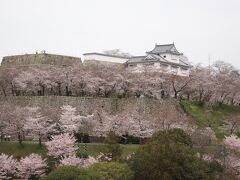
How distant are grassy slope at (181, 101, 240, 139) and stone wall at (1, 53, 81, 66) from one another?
1602cm

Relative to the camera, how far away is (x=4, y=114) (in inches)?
1292

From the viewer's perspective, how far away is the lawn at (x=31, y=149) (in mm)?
30789

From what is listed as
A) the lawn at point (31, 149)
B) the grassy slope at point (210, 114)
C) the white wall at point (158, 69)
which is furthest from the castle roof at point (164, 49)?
the lawn at point (31, 149)

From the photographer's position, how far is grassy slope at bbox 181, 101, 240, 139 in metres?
38.9

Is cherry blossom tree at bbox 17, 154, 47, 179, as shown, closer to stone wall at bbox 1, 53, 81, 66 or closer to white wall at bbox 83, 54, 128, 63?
stone wall at bbox 1, 53, 81, 66

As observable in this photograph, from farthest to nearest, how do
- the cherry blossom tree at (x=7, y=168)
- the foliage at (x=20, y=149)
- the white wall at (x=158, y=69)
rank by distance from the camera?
the white wall at (x=158, y=69)
the foliage at (x=20, y=149)
the cherry blossom tree at (x=7, y=168)

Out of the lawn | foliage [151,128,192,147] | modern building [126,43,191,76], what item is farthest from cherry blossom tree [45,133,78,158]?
modern building [126,43,191,76]

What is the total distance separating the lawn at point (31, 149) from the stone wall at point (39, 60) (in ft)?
63.3

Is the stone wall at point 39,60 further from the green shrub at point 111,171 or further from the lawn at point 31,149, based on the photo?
the green shrub at point 111,171

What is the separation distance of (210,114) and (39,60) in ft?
70.5

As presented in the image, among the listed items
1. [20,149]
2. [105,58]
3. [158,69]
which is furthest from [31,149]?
[105,58]

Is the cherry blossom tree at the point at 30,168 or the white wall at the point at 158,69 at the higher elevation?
the white wall at the point at 158,69

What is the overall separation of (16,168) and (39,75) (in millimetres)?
16141

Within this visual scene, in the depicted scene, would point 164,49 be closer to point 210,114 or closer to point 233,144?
point 210,114
